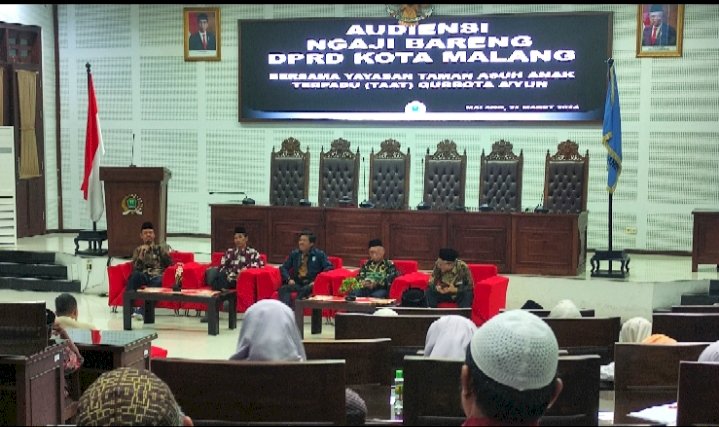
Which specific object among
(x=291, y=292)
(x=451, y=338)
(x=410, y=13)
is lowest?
(x=291, y=292)

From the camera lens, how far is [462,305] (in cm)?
880

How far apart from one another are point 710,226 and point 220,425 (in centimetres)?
972

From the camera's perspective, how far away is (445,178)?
459 inches

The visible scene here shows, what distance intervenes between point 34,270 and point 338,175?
4.19m

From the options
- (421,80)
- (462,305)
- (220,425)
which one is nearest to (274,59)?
(421,80)

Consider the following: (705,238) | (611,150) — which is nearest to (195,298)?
(611,150)

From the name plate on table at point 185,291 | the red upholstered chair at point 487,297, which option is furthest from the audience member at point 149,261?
the red upholstered chair at point 487,297

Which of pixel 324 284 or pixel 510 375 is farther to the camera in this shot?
pixel 324 284

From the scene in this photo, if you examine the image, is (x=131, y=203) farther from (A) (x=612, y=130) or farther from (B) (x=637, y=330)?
(B) (x=637, y=330)

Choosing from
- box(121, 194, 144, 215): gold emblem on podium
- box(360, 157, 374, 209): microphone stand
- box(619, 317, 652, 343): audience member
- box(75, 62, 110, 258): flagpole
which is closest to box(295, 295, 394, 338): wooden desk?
box(360, 157, 374, 209): microphone stand

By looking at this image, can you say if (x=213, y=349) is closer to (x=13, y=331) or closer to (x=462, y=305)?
(x=462, y=305)

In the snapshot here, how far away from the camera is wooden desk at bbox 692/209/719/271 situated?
11.0 meters

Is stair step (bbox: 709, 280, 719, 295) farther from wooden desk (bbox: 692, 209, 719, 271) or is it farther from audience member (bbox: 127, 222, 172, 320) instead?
audience member (bbox: 127, 222, 172, 320)

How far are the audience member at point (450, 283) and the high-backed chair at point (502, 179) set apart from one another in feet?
8.23
